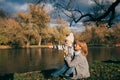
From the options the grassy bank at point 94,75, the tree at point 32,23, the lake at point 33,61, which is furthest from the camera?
the tree at point 32,23

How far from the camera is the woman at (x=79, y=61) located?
9430 mm

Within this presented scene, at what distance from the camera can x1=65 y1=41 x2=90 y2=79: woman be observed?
30.9 ft

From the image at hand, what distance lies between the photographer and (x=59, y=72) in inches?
424

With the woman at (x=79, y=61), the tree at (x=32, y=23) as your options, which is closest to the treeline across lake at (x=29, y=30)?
the tree at (x=32, y=23)

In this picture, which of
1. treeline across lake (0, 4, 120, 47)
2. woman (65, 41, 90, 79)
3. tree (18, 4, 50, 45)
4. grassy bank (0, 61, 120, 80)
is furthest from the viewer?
tree (18, 4, 50, 45)

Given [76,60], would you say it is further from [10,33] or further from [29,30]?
[29,30]

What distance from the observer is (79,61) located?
953 centimetres

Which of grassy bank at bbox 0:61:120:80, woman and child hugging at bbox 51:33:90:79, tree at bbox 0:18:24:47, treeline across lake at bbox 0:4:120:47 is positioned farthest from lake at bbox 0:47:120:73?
treeline across lake at bbox 0:4:120:47

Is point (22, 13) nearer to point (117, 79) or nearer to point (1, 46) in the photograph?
point (1, 46)

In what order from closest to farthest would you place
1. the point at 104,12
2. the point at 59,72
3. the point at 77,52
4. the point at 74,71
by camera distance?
the point at 77,52
the point at 74,71
the point at 59,72
the point at 104,12

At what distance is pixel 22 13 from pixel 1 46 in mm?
11606

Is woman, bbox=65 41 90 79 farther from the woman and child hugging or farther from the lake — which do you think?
the lake

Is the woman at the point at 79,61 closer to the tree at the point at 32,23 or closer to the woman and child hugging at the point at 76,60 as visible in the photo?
the woman and child hugging at the point at 76,60

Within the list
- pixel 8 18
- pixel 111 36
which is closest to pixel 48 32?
pixel 8 18
